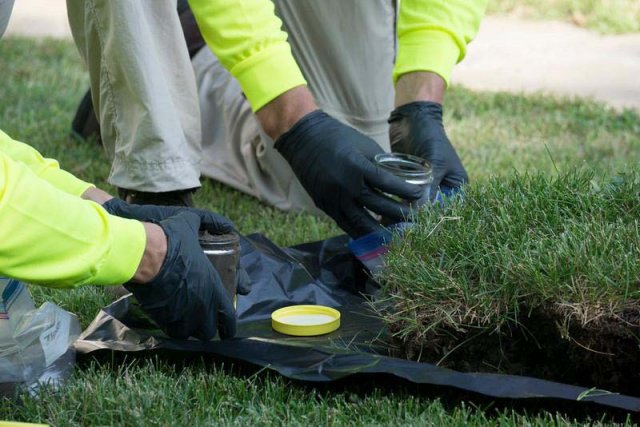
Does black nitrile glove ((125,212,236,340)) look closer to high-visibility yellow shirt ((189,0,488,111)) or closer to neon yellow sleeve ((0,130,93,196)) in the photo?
neon yellow sleeve ((0,130,93,196))

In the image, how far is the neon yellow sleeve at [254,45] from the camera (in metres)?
2.58

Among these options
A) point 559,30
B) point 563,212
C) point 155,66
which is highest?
point 155,66

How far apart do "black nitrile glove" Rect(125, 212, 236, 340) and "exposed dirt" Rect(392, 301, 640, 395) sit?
1.29 ft

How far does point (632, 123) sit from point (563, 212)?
97.9 inches

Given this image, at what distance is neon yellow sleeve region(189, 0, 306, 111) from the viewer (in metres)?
2.58

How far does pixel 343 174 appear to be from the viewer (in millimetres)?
2426

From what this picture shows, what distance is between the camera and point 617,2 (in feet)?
22.7

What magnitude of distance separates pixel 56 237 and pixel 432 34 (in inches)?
60.6

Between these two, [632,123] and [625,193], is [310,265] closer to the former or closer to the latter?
[625,193]

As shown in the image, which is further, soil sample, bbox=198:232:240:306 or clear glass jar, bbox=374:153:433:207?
clear glass jar, bbox=374:153:433:207

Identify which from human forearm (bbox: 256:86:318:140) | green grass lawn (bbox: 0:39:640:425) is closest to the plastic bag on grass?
green grass lawn (bbox: 0:39:640:425)

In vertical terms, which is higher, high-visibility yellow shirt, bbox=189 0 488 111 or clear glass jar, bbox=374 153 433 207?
high-visibility yellow shirt, bbox=189 0 488 111

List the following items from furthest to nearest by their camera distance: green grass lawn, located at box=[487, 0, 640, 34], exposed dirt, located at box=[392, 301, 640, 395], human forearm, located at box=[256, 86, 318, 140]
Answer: green grass lawn, located at box=[487, 0, 640, 34] → human forearm, located at box=[256, 86, 318, 140] → exposed dirt, located at box=[392, 301, 640, 395]

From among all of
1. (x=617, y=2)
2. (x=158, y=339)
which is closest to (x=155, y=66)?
(x=158, y=339)
